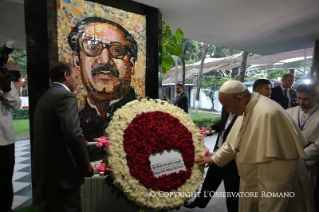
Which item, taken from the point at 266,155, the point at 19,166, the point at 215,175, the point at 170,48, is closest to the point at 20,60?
the point at 19,166

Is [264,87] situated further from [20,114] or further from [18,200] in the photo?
[20,114]

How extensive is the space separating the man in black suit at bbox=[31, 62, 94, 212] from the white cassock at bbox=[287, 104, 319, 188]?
2733mm

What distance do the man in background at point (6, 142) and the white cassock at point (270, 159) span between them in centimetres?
306

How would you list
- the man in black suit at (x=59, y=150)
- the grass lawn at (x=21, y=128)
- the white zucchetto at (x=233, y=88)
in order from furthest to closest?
the grass lawn at (x=21, y=128) → the white zucchetto at (x=233, y=88) → the man in black suit at (x=59, y=150)

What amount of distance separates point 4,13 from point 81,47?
292 centimetres

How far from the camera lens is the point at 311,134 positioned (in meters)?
2.98

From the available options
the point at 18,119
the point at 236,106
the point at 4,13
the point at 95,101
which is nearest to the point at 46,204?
the point at 95,101

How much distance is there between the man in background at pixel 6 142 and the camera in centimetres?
293

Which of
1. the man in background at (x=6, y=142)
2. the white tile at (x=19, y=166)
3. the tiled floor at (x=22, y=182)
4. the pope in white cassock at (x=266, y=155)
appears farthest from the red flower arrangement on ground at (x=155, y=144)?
the white tile at (x=19, y=166)

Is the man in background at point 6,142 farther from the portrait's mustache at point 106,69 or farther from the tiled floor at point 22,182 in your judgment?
the portrait's mustache at point 106,69

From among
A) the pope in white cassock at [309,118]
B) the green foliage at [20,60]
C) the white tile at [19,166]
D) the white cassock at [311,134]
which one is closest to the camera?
the white cassock at [311,134]

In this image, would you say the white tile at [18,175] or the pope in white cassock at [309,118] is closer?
the pope in white cassock at [309,118]

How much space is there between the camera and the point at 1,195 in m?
2.96

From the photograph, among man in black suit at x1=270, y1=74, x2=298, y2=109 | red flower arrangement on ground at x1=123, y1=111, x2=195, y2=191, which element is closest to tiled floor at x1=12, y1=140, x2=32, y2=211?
red flower arrangement on ground at x1=123, y1=111, x2=195, y2=191
